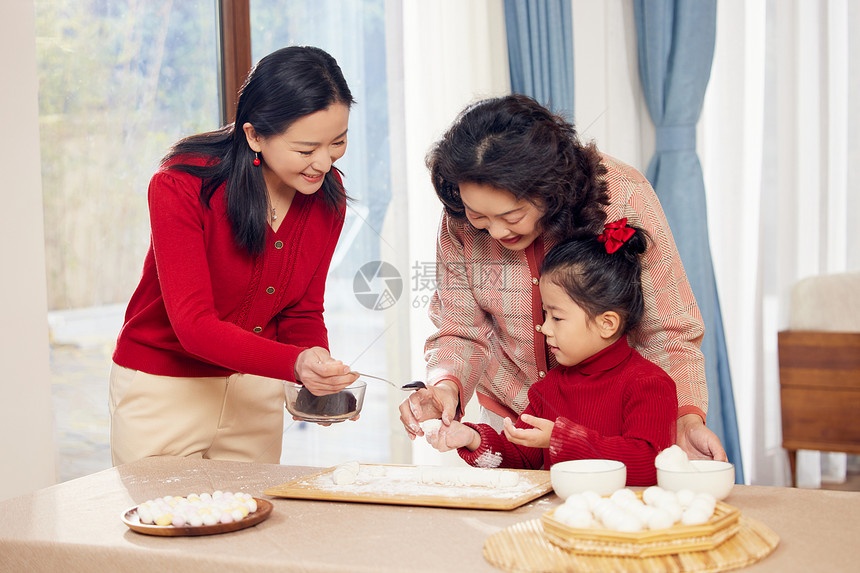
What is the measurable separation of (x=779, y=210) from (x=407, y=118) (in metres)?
1.85

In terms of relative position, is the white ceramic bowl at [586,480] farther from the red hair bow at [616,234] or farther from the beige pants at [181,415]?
the beige pants at [181,415]

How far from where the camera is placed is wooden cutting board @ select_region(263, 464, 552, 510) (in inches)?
47.5

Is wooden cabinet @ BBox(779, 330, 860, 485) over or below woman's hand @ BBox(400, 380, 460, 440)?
below

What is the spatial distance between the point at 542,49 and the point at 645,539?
2.70 metres

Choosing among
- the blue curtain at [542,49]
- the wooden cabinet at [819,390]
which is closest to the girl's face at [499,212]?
the blue curtain at [542,49]

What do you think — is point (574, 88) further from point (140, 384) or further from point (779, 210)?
point (140, 384)

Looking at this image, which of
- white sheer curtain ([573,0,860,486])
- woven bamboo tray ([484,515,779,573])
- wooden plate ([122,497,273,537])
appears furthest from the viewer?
white sheer curtain ([573,0,860,486])

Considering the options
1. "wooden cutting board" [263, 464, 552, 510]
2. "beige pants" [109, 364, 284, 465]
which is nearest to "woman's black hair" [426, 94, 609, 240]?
"wooden cutting board" [263, 464, 552, 510]

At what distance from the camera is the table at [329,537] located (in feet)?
3.28

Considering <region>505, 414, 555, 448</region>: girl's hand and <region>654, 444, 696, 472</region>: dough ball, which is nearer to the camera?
<region>654, 444, 696, 472</region>: dough ball

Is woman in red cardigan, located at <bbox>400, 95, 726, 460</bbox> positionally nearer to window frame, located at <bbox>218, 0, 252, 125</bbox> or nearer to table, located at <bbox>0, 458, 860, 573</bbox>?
table, located at <bbox>0, 458, 860, 573</bbox>

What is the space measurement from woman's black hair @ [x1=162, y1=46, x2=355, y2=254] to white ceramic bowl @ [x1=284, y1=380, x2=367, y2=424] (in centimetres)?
41

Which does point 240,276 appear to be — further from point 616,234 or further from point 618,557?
point 618,557

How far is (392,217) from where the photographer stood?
3.23m
